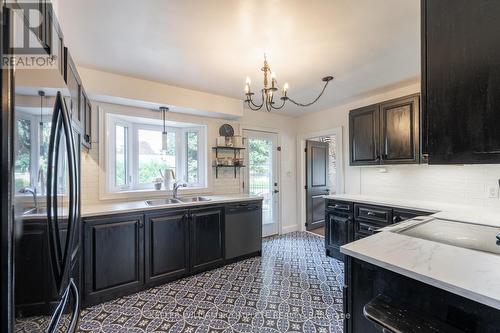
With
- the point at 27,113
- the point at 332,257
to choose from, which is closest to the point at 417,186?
the point at 332,257

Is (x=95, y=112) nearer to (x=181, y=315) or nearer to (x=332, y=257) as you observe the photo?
(x=181, y=315)

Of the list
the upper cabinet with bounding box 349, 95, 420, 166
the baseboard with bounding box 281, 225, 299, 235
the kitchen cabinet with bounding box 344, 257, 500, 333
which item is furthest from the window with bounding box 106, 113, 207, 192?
the kitchen cabinet with bounding box 344, 257, 500, 333

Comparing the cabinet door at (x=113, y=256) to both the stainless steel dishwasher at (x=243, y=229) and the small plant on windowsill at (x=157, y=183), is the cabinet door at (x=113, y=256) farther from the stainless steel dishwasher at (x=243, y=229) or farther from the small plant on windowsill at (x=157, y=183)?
the stainless steel dishwasher at (x=243, y=229)

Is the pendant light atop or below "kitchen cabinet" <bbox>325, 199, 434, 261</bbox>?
atop

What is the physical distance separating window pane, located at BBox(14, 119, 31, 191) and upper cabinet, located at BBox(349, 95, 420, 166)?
3260 mm

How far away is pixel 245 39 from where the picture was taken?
2002 millimetres

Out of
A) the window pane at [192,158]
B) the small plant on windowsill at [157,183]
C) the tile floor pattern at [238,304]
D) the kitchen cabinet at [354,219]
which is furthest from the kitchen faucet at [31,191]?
the window pane at [192,158]

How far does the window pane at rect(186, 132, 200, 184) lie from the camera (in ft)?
12.2

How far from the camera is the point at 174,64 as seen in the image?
247cm

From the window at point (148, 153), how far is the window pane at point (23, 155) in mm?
2585

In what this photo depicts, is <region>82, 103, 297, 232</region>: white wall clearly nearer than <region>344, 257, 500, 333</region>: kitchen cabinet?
No

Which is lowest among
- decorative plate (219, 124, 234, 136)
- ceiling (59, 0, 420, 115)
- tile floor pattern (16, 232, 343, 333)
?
tile floor pattern (16, 232, 343, 333)

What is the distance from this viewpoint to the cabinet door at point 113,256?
7.16ft

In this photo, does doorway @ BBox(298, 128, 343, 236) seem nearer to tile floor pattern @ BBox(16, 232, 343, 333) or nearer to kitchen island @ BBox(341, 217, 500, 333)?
tile floor pattern @ BBox(16, 232, 343, 333)
